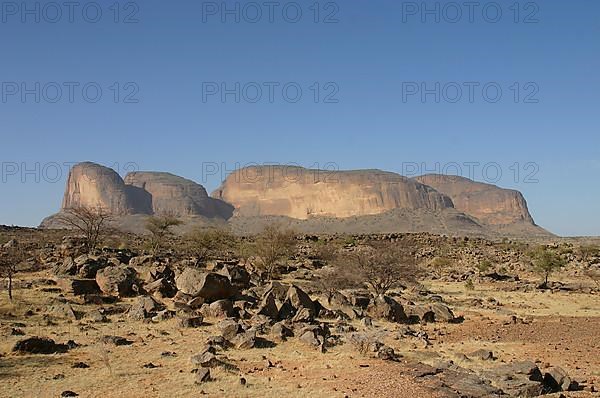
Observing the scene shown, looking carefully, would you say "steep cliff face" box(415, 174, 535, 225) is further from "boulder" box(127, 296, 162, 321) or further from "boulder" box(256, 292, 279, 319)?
"boulder" box(127, 296, 162, 321)

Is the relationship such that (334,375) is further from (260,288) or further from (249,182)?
(249,182)

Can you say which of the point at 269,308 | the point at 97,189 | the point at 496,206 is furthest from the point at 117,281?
the point at 496,206

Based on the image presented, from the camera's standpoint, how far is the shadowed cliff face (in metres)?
172

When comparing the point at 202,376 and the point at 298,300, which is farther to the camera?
the point at 298,300

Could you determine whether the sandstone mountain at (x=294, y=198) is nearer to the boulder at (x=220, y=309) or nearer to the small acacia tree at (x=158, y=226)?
the small acacia tree at (x=158, y=226)

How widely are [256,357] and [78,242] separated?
31.6 m

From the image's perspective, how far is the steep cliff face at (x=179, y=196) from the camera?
179 meters

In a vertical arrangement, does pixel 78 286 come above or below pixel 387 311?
above

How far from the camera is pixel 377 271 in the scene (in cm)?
2873

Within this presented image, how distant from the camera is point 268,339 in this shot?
1797 centimetres

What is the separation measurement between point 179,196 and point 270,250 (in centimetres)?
15062

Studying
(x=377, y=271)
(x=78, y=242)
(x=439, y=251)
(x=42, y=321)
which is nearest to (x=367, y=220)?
(x=439, y=251)

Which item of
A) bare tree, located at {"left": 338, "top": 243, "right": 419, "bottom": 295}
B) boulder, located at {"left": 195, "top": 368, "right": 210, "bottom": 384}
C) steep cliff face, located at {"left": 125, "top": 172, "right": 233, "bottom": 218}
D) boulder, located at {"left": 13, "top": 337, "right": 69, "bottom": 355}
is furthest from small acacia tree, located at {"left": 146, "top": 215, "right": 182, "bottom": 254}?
steep cliff face, located at {"left": 125, "top": 172, "right": 233, "bottom": 218}

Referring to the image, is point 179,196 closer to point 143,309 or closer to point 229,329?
point 143,309
